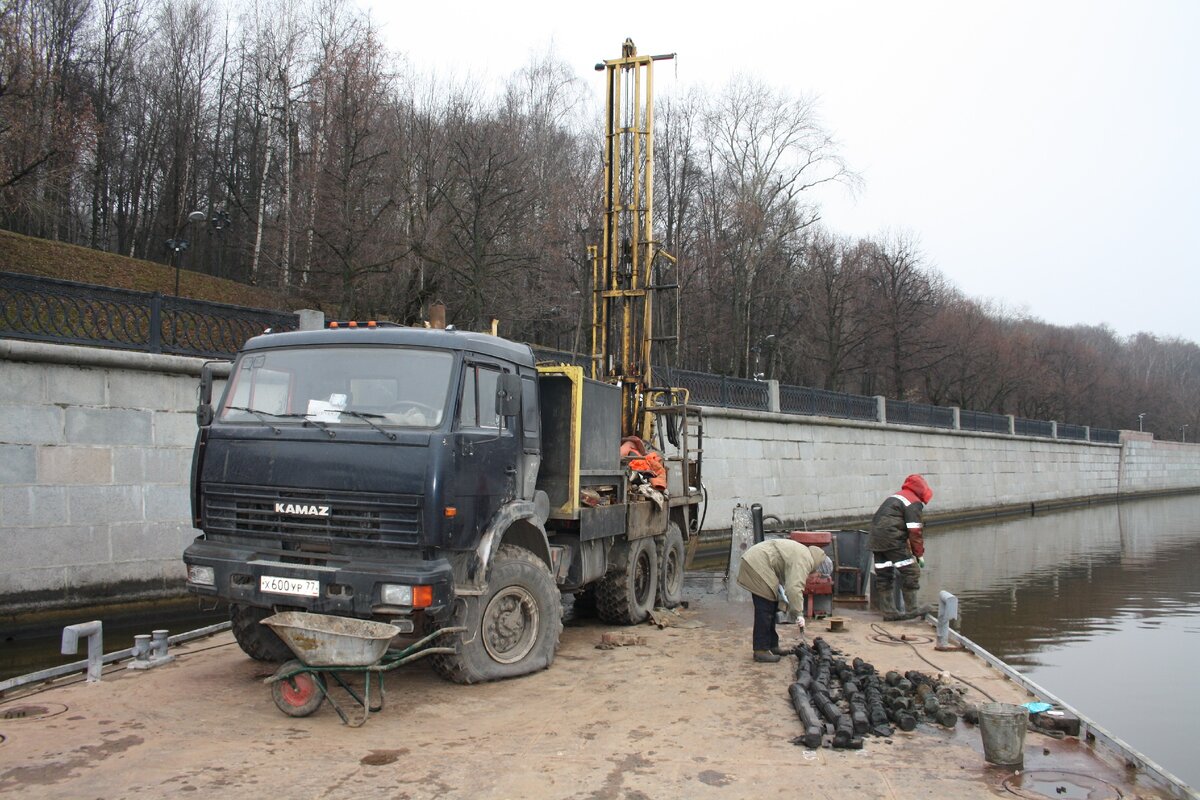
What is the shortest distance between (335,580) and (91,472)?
6571 mm

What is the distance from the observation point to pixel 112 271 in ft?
89.7

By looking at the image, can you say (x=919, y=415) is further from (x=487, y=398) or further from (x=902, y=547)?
(x=487, y=398)

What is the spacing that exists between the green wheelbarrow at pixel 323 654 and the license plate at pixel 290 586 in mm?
182

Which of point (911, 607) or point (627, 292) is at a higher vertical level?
point (627, 292)

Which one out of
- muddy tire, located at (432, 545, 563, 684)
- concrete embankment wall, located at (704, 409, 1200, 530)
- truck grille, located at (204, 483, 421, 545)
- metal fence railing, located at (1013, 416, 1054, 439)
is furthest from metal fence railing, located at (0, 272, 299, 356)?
metal fence railing, located at (1013, 416, 1054, 439)

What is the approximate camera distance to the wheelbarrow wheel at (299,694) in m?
6.05

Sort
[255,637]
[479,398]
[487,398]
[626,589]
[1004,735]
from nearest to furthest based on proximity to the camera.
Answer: [1004,735] < [479,398] < [487,398] < [255,637] < [626,589]

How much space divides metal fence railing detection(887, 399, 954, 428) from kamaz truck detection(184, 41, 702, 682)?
996 inches

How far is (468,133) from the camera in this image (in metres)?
22.8

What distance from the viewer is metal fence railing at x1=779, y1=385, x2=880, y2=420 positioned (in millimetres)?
24891

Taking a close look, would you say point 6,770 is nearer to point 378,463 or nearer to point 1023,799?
point 378,463

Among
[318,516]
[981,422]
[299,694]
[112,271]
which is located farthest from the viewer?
[981,422]

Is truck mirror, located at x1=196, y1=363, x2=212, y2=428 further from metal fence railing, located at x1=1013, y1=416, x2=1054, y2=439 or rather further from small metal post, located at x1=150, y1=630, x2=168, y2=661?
metal fence railing, located at x1=1013, y1=416, x2=1054, y2=439

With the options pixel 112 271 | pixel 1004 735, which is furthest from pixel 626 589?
pixel 112 271
